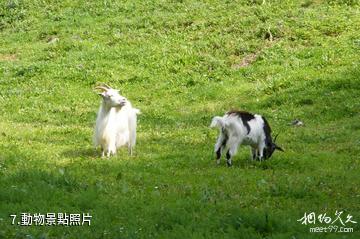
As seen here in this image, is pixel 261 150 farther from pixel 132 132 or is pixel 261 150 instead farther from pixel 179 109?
pixel 179 109

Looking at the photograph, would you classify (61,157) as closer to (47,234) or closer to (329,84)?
(47,234)

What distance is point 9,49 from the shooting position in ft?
116

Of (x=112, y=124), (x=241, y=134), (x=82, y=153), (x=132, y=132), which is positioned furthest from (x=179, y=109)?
(x=241, y=134)

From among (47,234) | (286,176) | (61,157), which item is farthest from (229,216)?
(61,157)

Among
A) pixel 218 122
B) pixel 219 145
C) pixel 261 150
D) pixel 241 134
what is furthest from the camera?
pixel 261 150

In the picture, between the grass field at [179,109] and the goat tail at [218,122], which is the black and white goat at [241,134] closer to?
the goat tail at [218,122]

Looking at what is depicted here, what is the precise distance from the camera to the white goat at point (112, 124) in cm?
1583

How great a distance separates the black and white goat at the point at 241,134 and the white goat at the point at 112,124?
9.30ft

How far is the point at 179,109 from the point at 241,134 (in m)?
10.4

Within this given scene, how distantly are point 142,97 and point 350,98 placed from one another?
8876mm

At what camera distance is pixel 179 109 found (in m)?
24.8

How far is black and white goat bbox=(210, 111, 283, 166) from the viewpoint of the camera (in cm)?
1450

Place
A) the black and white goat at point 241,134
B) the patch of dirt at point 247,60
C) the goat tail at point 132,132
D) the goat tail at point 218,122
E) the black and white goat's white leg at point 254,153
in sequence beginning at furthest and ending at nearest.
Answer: the patch of dirt at point 247,60 < the goat tail at point 132,132 < the black and white goat's white leg at point 254,153 < the black and white goat at point 241,134 < the goat tail at point 218,122

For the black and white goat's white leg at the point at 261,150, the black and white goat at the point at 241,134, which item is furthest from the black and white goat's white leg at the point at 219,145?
the black and white goat's white leg at the point at 261,150
